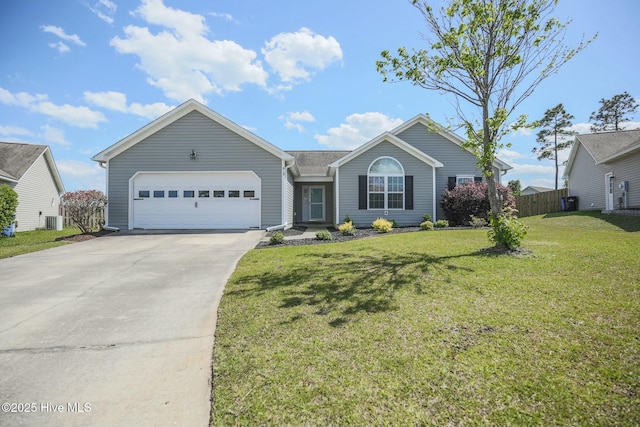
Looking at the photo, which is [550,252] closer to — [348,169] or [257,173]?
[348,169]

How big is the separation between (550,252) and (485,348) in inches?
213

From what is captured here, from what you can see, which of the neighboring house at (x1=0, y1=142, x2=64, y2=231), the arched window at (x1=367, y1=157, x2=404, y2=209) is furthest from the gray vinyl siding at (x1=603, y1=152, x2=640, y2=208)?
the neighboring house at (x1=0, y1=142, x2=64, y2=231)

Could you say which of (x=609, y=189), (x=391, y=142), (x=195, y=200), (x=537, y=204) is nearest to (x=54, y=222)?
(x=195, y=200)

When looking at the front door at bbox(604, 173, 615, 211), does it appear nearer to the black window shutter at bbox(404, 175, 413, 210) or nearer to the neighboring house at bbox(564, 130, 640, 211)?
the neighboring house at bbox(564, 130, 640, 211)

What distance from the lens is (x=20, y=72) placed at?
11.1m

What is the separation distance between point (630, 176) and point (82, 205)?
25.6m

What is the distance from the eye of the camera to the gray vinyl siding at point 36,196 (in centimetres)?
1827

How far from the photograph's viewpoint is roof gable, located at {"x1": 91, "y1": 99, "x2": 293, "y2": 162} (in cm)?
1406

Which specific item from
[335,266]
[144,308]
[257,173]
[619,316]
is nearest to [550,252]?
[619,316]

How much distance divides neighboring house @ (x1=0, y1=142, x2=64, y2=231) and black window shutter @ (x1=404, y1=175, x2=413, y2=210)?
68.5 feet

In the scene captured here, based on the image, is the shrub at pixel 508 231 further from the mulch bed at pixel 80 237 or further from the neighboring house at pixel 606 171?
the mulch bed at pixel 80 237

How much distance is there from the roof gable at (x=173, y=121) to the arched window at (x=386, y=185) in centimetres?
420

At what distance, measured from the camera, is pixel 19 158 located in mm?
19406

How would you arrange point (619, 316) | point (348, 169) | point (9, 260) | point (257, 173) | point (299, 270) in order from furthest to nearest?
point (348, 169), point (257, 173), point (9, 260), point (299, 270), point (619, 316)
